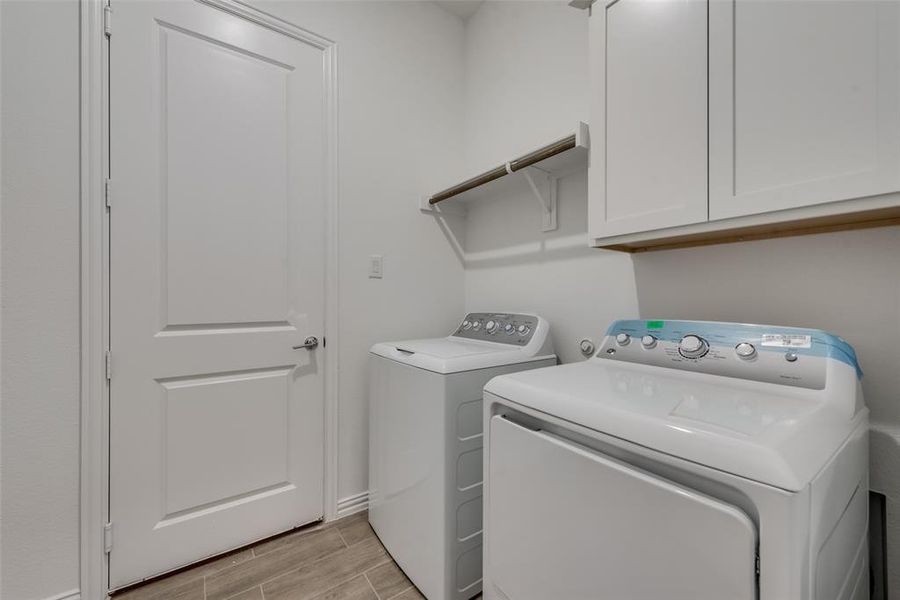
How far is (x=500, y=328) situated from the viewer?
70.4 inches

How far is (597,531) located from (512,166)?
1.37 metres

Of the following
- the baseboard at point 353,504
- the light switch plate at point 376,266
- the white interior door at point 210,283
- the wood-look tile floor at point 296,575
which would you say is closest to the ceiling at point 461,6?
the white interior door at point 210,283

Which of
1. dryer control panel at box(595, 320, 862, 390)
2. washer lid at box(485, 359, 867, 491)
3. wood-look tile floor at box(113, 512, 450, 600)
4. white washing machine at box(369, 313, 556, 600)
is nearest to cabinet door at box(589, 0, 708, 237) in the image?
dryer control panel at box(595, 320, 862, 390)

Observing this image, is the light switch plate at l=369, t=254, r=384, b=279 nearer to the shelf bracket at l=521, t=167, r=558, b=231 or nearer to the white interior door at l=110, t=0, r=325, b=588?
the white interior door at l=110, t=0, r=325, b=588

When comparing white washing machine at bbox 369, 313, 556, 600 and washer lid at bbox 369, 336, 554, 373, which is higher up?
washer lid at bbox 369, 336, 554, 373

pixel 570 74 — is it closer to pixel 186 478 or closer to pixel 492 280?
pixel 492 280

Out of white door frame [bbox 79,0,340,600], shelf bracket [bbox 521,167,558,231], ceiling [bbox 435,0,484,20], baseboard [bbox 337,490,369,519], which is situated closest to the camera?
white door frame [bbox 79,0,340,600]

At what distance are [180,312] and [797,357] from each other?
2.04 metres

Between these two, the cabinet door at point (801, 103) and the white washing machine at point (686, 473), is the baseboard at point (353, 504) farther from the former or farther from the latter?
the cabinet door at point (801, 103)

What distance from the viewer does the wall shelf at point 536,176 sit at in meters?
1.42

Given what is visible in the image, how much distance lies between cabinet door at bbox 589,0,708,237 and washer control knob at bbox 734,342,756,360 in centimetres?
35

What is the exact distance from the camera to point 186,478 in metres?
1.52

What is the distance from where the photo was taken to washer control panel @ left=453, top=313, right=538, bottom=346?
5.44 ft

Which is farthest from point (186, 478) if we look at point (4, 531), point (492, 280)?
point (492, 280)
